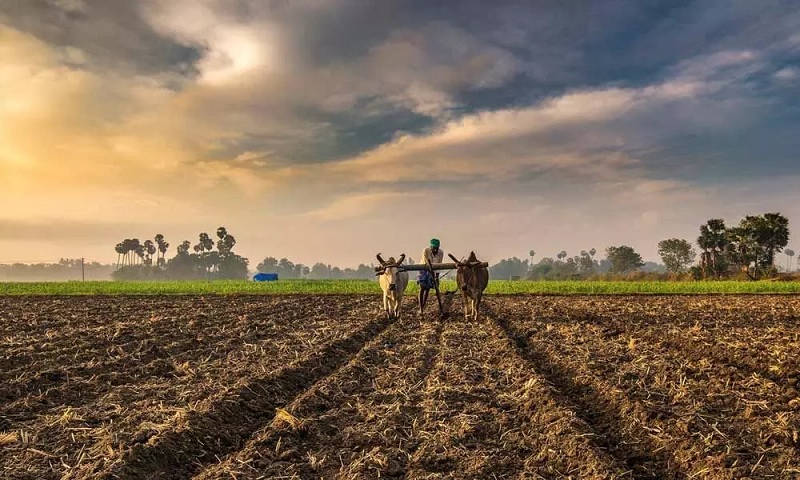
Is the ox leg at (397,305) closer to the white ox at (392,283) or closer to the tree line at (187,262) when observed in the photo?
the white ox at (392,283)

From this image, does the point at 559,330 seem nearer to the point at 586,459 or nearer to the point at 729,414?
the point at 729,414

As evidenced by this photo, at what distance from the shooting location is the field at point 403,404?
5.42 metres

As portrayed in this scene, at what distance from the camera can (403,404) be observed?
7.23m

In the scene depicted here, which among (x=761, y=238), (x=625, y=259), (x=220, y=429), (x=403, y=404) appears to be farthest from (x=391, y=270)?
(x=625, y=259)

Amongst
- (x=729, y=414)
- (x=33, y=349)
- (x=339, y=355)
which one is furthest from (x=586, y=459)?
(x=33, y=349)

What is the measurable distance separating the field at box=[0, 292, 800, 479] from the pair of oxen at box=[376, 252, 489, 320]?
1.50 m

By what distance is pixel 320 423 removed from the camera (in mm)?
6598

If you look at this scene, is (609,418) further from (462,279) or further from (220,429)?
(462,279)

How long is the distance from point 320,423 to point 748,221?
2588 inches

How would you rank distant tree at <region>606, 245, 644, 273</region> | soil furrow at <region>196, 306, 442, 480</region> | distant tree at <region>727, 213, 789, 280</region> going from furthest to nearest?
distant tree at <region>606, 245, 644, 273</region>
distant tree at <region>727, 213, 789, 280</region>
soil furrow at <region>196, 306, 442, 480</region>

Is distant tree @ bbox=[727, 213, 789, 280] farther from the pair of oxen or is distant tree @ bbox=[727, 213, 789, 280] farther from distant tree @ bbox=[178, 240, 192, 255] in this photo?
distant tree @ bbox=[178, 240, 192, 255]

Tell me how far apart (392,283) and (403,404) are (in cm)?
817

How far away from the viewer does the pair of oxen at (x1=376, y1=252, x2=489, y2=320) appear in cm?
1497

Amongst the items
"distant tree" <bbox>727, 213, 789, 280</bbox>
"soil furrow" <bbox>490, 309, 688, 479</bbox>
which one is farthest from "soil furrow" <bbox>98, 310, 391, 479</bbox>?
"distant tree" <bbox>727, 213, 789, 280</bbox>
